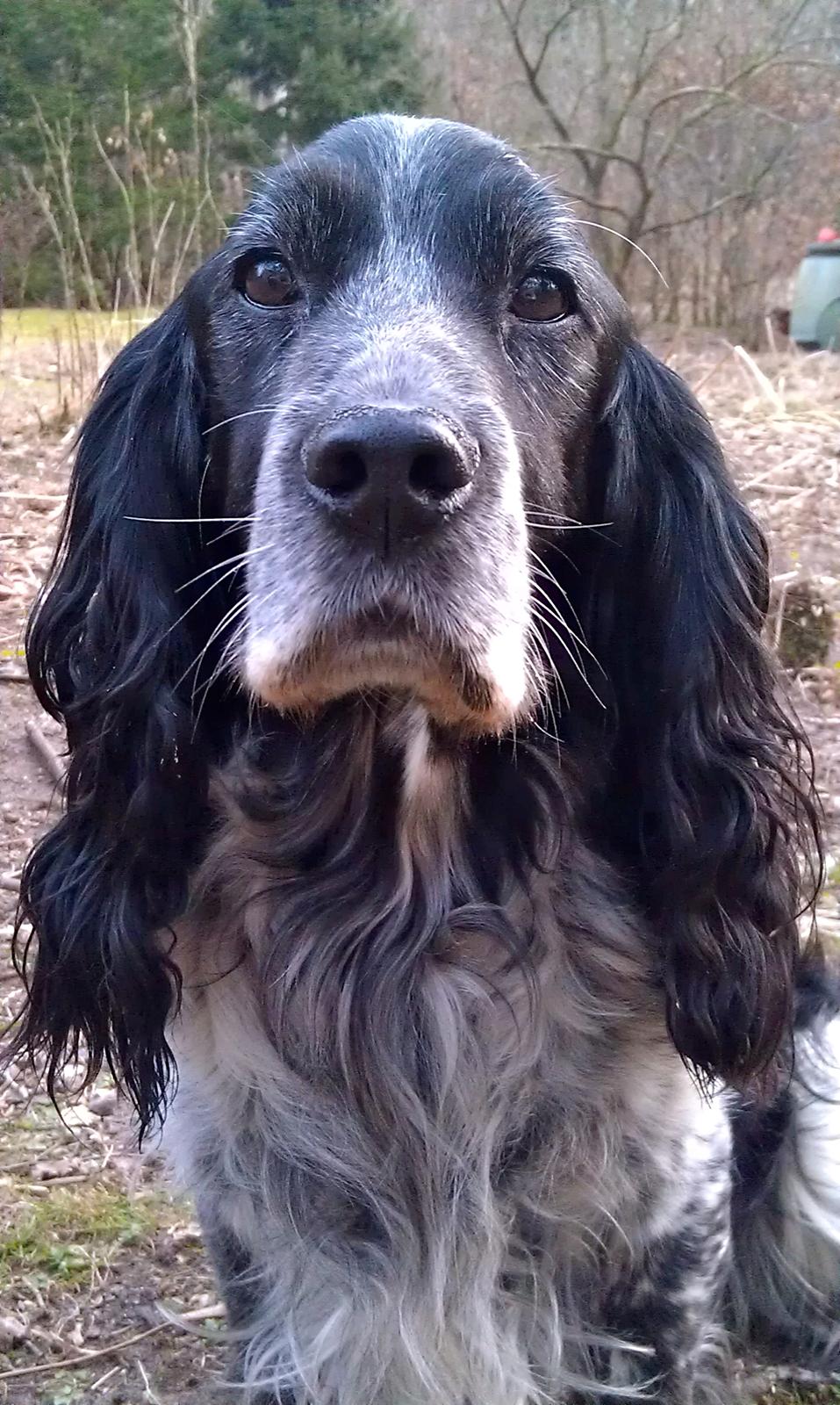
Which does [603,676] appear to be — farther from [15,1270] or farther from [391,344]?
[15,1270]

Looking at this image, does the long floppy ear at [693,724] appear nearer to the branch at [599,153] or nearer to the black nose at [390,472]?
the black nose at [390,472]

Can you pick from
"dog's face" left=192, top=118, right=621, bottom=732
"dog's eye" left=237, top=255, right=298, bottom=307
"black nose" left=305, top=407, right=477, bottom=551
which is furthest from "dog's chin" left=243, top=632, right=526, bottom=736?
"dog's eye" left=237, top=255, right=298, bottom=307

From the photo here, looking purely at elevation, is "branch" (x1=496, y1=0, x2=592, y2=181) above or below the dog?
above

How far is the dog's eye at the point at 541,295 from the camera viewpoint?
2.07 m

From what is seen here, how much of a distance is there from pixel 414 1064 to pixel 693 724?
0.71m

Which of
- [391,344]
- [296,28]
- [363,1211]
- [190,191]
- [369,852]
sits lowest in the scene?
[363,1211]

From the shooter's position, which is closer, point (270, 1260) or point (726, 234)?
point (270, 1260)

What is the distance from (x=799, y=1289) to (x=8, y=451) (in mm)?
6227

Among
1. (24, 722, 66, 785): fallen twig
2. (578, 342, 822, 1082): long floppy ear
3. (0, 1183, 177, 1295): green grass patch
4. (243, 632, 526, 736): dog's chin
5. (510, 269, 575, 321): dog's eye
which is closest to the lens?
(243, 632, 526, 736): dog's chin

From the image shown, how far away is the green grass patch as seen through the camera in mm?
2715

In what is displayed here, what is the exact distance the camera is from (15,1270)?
272 centimetres

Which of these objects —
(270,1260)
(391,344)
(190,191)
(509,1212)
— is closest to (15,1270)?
(270,1260)

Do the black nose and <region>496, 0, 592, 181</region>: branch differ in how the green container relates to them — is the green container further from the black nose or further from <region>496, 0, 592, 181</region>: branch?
the black nose

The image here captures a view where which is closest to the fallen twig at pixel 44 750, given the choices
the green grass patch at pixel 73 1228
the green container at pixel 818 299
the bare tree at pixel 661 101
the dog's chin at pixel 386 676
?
the green grass patch at pixel 73 1228
